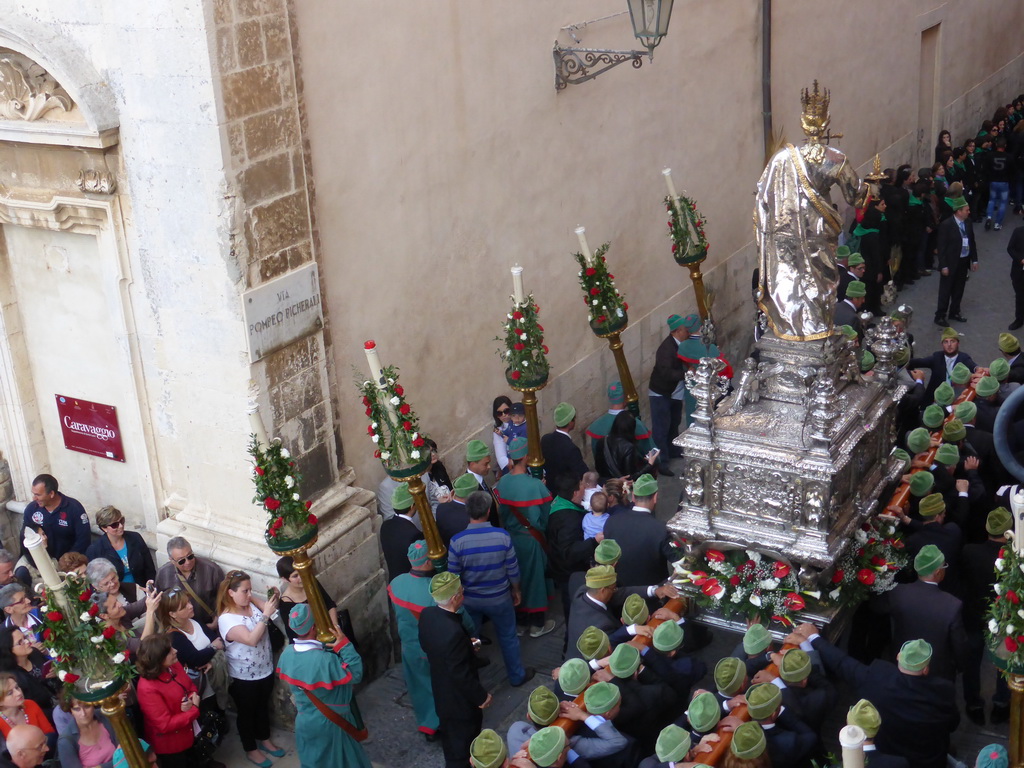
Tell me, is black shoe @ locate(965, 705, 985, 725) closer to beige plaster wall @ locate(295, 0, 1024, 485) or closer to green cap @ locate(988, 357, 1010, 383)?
green cap @ locate(988, 357, 1010, 383)

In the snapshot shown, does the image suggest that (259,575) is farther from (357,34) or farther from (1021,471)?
(1021,471)

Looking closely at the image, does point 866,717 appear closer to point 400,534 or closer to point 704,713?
point 704,713

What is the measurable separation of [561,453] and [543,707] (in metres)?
3.69

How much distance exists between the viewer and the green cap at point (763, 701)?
682cm

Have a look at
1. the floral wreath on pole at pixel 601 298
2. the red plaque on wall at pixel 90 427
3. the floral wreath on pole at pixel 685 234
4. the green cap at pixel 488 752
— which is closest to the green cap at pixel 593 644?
the green cap at pixel 488 752

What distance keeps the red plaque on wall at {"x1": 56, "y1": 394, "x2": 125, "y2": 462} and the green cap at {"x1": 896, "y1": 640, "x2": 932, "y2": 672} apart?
5854 millimetres

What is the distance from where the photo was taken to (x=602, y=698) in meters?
6.99

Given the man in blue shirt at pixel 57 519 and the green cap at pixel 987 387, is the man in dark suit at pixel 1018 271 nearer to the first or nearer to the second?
the green cap at pixel 987 387

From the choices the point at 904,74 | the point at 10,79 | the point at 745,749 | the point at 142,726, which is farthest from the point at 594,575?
the point at 904,74

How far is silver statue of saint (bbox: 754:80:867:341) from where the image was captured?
8359mm

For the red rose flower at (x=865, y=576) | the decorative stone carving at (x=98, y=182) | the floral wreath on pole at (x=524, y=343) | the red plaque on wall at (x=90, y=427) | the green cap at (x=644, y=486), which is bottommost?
the red rose flower at (x=865, y=576)

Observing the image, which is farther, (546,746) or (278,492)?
(278,492)

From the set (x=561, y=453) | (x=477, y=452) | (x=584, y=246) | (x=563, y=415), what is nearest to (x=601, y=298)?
(x=584, y=246)

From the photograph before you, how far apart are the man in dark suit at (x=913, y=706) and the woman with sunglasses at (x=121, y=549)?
5083 mm
